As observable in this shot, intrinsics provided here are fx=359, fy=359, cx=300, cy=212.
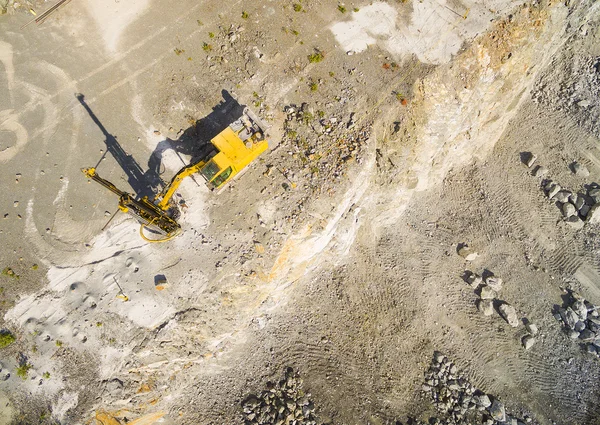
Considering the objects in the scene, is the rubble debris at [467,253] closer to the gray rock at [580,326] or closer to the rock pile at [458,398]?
the rock pile at [458,398]

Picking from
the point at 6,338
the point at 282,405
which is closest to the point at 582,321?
the point at 282,405

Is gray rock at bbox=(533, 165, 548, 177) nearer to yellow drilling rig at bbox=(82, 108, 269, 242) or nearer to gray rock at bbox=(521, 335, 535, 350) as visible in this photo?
gray rock at bbox=(521, 335, 535, 350)

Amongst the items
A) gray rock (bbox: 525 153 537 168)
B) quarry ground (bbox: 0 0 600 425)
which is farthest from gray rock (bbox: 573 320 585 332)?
gray rock (bbox: 525 153 537 168)

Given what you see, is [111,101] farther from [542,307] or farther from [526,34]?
[542,307]

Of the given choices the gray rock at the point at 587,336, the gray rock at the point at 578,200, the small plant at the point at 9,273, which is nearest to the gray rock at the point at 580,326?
the gray rock at the point at 587,336

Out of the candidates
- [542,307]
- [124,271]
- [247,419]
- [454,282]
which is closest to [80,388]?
[124,271]

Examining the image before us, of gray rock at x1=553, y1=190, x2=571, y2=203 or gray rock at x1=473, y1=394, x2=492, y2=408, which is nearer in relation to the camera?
gray rock at x1=473, y1=394, x2=492, y2=408

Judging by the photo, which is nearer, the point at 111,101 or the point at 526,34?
the point at 111,101

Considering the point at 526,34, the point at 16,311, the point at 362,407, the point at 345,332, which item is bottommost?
the point at 362,407
